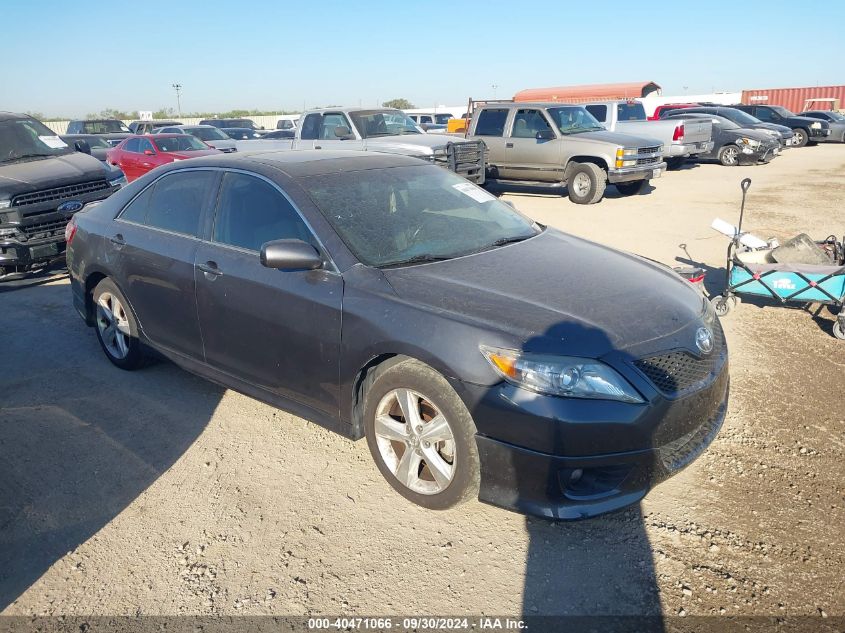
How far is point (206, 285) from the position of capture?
4.11 meters

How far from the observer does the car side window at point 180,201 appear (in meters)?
4.36

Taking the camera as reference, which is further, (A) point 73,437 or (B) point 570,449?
(A) point 73,437

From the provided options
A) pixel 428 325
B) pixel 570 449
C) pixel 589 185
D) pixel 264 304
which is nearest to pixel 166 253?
pixel 264 304

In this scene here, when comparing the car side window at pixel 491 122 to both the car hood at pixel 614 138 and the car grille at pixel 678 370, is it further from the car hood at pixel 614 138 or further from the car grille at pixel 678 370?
the car grille at pixel 678 370

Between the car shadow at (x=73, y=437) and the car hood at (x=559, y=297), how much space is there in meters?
1.88

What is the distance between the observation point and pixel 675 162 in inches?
758

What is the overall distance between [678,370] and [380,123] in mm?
10935

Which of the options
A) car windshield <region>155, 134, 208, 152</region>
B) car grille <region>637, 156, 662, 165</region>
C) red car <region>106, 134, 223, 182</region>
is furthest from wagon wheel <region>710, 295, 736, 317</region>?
car windshield <region>155, 134, 208, 152</region>

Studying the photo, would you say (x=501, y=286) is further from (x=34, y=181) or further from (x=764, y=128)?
(x=764, y=128)

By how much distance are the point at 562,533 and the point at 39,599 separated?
2.32 meters

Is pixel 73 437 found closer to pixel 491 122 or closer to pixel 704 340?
pixel 704 340

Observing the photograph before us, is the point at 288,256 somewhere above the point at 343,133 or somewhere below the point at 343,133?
below

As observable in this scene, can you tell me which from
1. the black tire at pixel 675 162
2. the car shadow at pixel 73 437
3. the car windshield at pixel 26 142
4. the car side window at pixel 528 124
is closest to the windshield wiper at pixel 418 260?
the car shadow at pixel 73 437

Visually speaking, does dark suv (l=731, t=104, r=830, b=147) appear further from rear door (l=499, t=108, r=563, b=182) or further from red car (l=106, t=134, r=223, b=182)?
red car (l=106, t=134, r=223, b=182)
